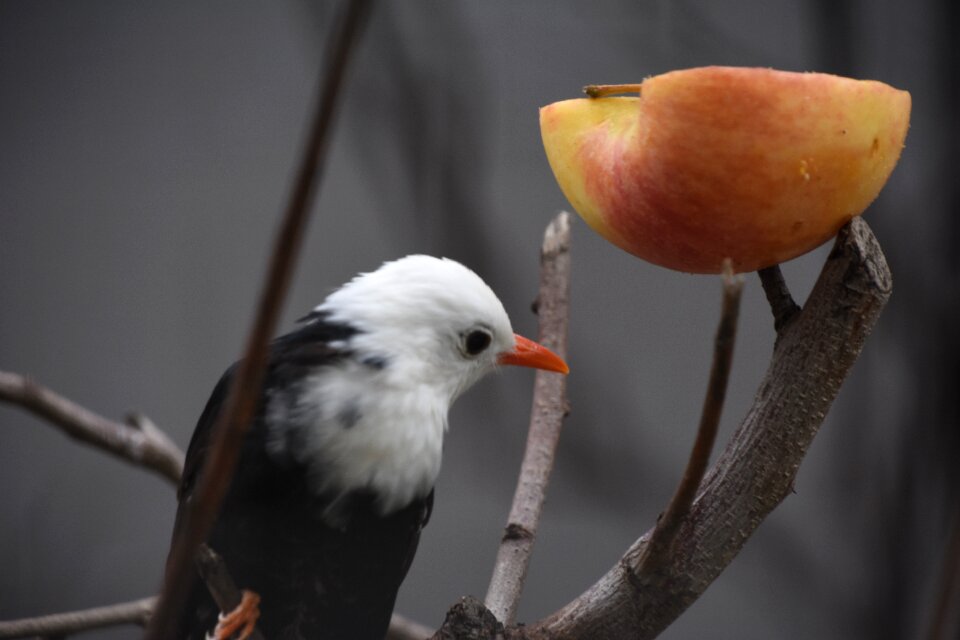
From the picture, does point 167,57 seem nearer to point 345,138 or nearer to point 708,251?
point 345,138

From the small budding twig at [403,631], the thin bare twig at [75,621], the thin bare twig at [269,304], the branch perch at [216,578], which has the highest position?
the thin bare twig at [269,304]

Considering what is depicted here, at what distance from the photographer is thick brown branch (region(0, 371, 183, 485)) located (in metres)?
1.03

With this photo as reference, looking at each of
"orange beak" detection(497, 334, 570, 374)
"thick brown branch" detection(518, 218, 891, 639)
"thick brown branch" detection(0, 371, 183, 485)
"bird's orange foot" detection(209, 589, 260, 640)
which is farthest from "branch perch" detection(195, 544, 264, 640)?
"thick brown branch" detection(0, 371, 183, 485)

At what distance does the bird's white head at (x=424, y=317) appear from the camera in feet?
2.55

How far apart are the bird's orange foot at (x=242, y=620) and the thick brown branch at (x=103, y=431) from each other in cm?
38

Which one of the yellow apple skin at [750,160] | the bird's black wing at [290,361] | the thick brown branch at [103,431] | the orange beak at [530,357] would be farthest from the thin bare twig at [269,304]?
the thick brown branch at [103,431]

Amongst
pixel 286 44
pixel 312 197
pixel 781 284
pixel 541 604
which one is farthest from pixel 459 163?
pixel 541 604

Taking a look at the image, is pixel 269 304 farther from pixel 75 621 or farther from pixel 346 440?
pixel 75 621

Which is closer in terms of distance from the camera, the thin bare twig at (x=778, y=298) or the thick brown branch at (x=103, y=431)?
the thin bare twig at (x=778, y=298)

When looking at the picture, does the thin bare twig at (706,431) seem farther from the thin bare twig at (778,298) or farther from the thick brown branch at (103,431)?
the thick brown branch at (103,431)

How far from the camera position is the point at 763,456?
62 cm

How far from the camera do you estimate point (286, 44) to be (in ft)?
7.24

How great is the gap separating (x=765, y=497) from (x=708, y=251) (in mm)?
161

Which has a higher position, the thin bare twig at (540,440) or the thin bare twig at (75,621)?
the thin bare twig at (540,440)
